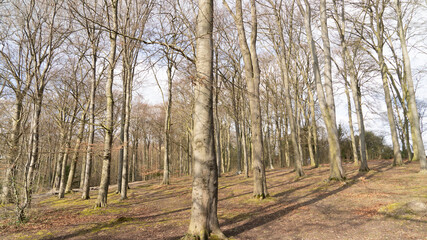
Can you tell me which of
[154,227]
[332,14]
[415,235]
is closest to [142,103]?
[332,14]

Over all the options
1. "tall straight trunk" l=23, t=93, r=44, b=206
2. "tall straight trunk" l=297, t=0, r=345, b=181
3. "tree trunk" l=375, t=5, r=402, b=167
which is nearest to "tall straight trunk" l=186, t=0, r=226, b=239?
"tall straight trunk" l=23, t=93, r=44, b=206

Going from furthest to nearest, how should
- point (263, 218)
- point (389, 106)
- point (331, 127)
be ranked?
1. point (389, 106)
2. point (331, 127)
3. point (263, 218)

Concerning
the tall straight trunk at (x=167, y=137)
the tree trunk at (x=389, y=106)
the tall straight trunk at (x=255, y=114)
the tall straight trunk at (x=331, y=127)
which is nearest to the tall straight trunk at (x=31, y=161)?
the tall straight trunk at (x=255, y=114)

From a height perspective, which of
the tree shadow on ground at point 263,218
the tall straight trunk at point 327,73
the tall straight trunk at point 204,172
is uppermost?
the tall straight trunk at point 327,73

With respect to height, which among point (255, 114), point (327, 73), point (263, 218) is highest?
point (327, 73)

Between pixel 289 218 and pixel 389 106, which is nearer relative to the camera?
pixel 289 218

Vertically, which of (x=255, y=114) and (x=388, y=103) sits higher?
(x=388, y=103)

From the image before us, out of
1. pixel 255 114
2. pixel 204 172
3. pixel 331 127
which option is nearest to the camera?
pixel 204 172

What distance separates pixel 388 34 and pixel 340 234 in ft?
62.5

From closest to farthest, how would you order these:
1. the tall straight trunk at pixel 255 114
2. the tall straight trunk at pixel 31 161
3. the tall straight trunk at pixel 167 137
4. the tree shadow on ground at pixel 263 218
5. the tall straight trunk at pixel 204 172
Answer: the tall straight trunk at pixel 204 172 < the tree shadow on ground at pixel 263 218 < the tall straight trunk at pixel 31 161 < the tall straight trunk at pixel 255 114 < the tall straight trunk at pixel 167 137

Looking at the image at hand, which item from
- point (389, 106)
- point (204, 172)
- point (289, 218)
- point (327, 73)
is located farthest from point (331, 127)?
point (204, 172)

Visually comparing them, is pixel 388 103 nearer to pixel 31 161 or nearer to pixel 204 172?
pixel 204 172

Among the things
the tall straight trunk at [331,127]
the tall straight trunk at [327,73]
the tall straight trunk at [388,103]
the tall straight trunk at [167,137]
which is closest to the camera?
the tall straight trunk at [331,127]

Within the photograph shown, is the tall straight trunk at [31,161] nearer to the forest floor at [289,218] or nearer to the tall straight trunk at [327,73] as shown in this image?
the forest floor at [289,218]
